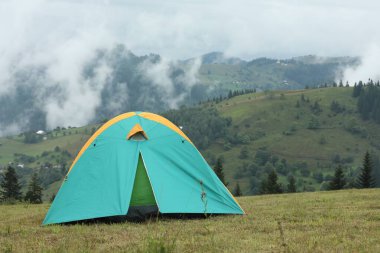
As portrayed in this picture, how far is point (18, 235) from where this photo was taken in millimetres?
13727

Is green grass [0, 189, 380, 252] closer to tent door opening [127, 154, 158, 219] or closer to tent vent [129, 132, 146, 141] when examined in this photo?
tent door opening [127, 154, 158, 219]

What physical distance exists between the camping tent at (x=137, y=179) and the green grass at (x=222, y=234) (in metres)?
0.69

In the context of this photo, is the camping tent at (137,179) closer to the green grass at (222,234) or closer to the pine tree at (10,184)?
the green grass at (222,234)

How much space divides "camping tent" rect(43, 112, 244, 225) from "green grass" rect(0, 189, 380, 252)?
2.28 ft

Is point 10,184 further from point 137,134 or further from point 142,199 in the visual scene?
point 142,199

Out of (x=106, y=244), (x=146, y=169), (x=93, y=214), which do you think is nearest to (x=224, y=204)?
(x=146, y=169)

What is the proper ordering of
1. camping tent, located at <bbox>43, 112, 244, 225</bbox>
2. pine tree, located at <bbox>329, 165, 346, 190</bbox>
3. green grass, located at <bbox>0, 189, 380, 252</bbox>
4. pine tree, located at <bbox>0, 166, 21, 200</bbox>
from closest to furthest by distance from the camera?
1. green grass, located at <bbox>0, 189, 380, 252</bbox>
2. camping tent, located at <bbox>43, 112, 244, 225</bbox>
3. pine tree, located at <bbox>0, 166, 21, 200</bbox>
4. pine tree, located at <bbox>329, 165, 346, 190</bbox>

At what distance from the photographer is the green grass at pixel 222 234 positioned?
11.0 meters

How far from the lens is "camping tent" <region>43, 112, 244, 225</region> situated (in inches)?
626

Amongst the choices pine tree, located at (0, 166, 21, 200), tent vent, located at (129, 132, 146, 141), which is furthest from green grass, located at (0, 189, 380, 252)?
pine tree, located at (0, 166, 21, 200)

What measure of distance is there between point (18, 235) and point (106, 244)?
344 cm

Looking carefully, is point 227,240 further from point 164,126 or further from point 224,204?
point 164,126

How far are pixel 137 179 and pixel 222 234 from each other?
4.50 m

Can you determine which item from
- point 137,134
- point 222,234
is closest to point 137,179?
point 137,134
